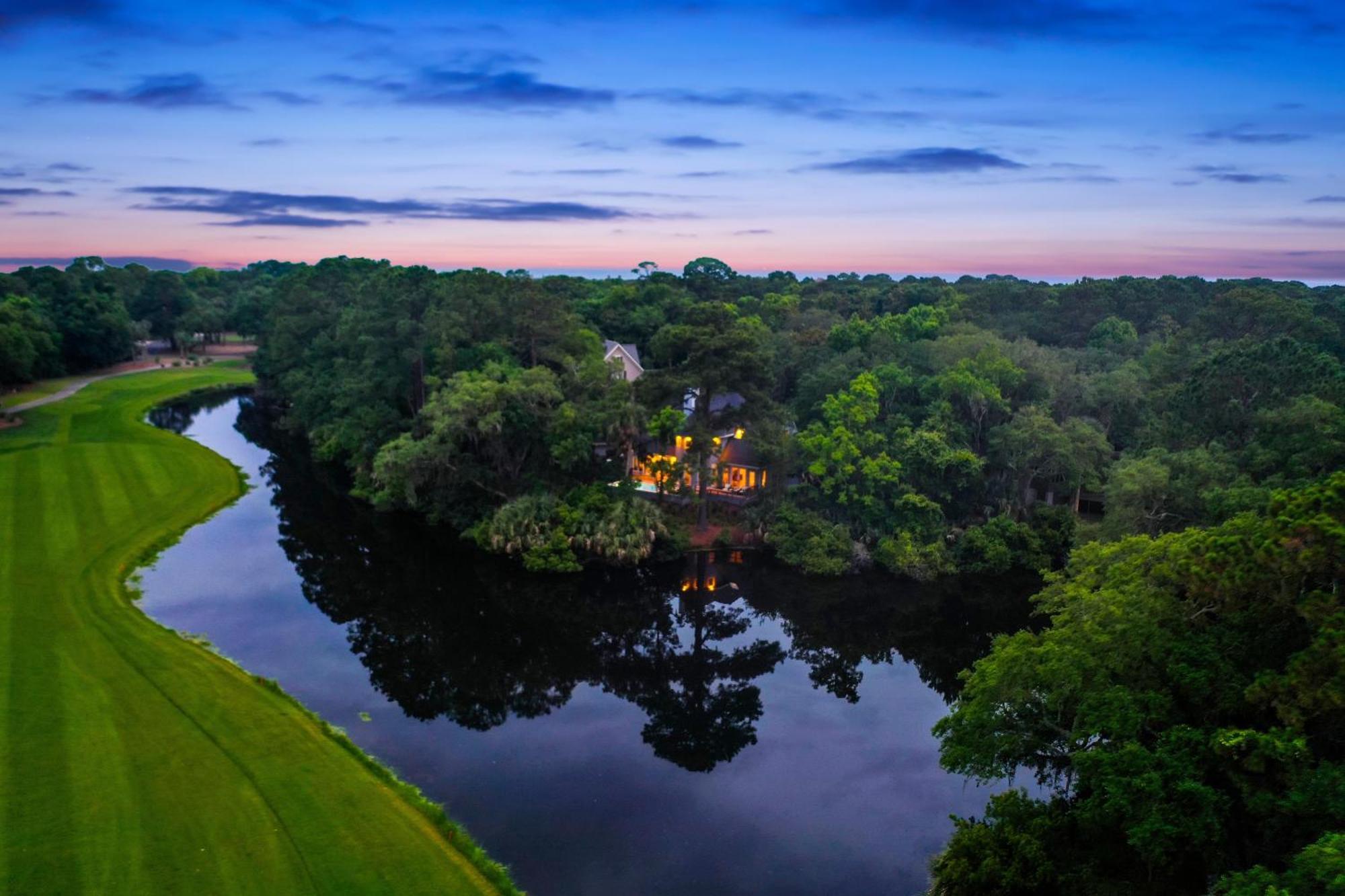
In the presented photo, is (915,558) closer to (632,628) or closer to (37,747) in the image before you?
(632,628)

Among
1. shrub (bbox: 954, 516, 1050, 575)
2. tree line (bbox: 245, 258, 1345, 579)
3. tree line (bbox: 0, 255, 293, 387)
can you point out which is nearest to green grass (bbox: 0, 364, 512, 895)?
tree line (bbox: 245, 258, 1345, 579)

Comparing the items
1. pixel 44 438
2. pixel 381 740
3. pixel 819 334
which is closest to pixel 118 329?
pixel 44 438

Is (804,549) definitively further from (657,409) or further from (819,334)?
(819,334)

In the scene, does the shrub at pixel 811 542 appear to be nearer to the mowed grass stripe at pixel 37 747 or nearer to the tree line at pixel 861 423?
the tree line at pixel 861 423

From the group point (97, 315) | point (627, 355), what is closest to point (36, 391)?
point (97, 315)

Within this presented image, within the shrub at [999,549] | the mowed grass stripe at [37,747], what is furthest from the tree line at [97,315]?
the shrub at [999,549]

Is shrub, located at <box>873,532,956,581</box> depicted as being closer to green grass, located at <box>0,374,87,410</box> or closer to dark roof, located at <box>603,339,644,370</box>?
dark roof, located at <box>603,339,644,370</box>
